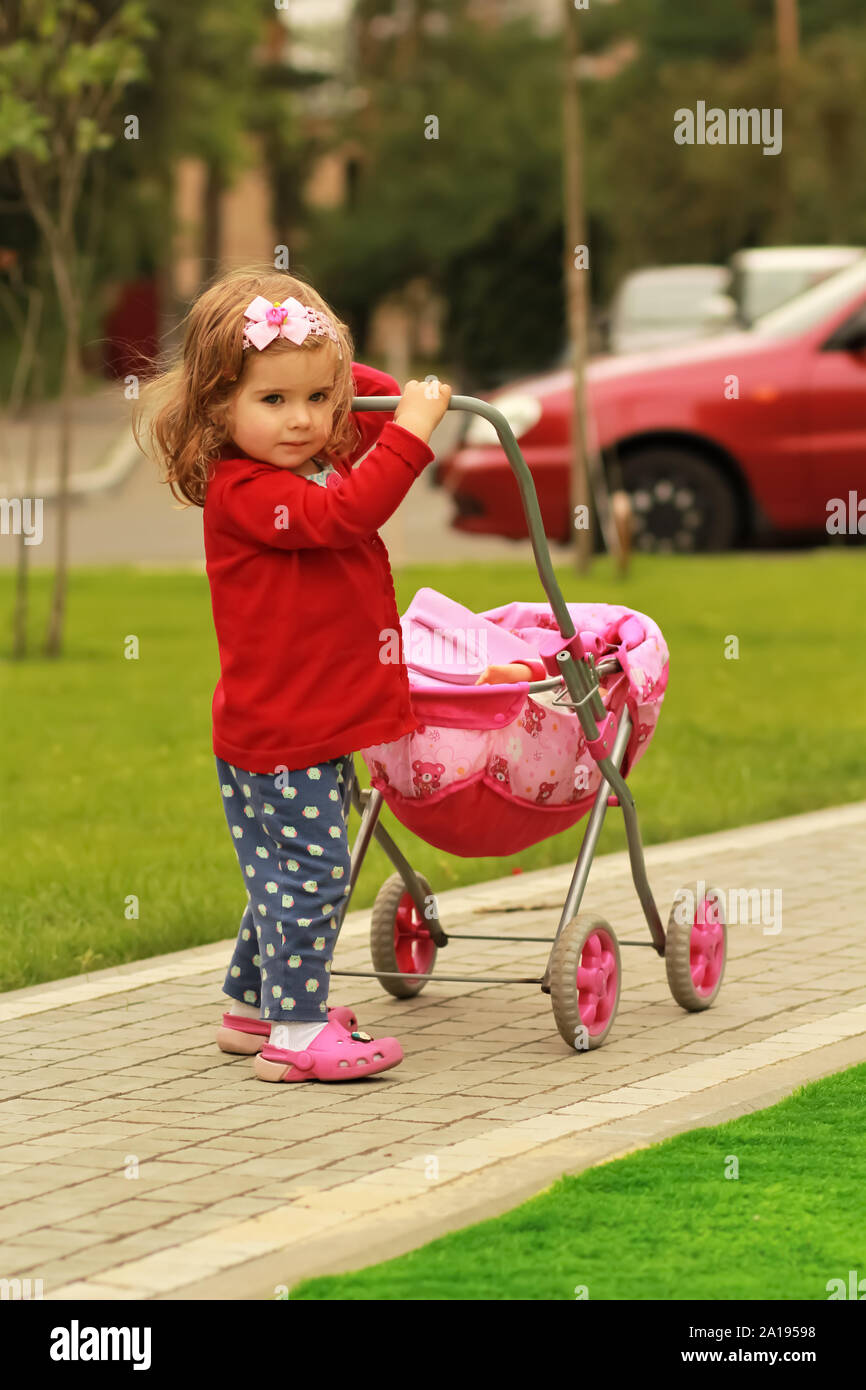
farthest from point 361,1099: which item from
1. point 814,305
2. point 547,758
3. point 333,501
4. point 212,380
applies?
point 814,305

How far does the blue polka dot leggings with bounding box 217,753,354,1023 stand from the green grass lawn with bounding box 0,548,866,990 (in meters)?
1.26

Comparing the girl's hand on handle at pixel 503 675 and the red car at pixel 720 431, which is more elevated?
the red car at pixel 720 431

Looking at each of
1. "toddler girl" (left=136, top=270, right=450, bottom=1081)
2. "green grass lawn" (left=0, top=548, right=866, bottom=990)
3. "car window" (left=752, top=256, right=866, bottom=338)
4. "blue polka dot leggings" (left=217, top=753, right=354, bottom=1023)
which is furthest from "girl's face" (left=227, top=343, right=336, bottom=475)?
"car window" (left=752, top=256, right=866, bottom=338)

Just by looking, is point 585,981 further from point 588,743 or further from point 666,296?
point 666,296

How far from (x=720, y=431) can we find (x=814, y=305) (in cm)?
118

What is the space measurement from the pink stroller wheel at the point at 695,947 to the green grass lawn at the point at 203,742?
1.54 meters

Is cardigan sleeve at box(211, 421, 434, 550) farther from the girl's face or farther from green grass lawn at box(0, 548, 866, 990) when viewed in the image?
green grass lawn at box(0, 548, 866, 990)

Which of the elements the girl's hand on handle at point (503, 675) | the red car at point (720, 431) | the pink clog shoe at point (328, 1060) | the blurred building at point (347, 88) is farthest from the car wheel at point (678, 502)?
the blurred building at point (347, 88)

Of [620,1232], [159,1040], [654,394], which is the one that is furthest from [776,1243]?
[654,394]

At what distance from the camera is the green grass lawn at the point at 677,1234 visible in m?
4.02

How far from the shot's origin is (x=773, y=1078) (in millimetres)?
5348

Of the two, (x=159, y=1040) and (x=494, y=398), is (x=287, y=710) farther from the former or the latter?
(x=494, y=398)

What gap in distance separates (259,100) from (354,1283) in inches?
1836

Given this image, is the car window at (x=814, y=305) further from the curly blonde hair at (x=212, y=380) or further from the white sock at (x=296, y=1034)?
the white sock at (x=296, y=1034)
